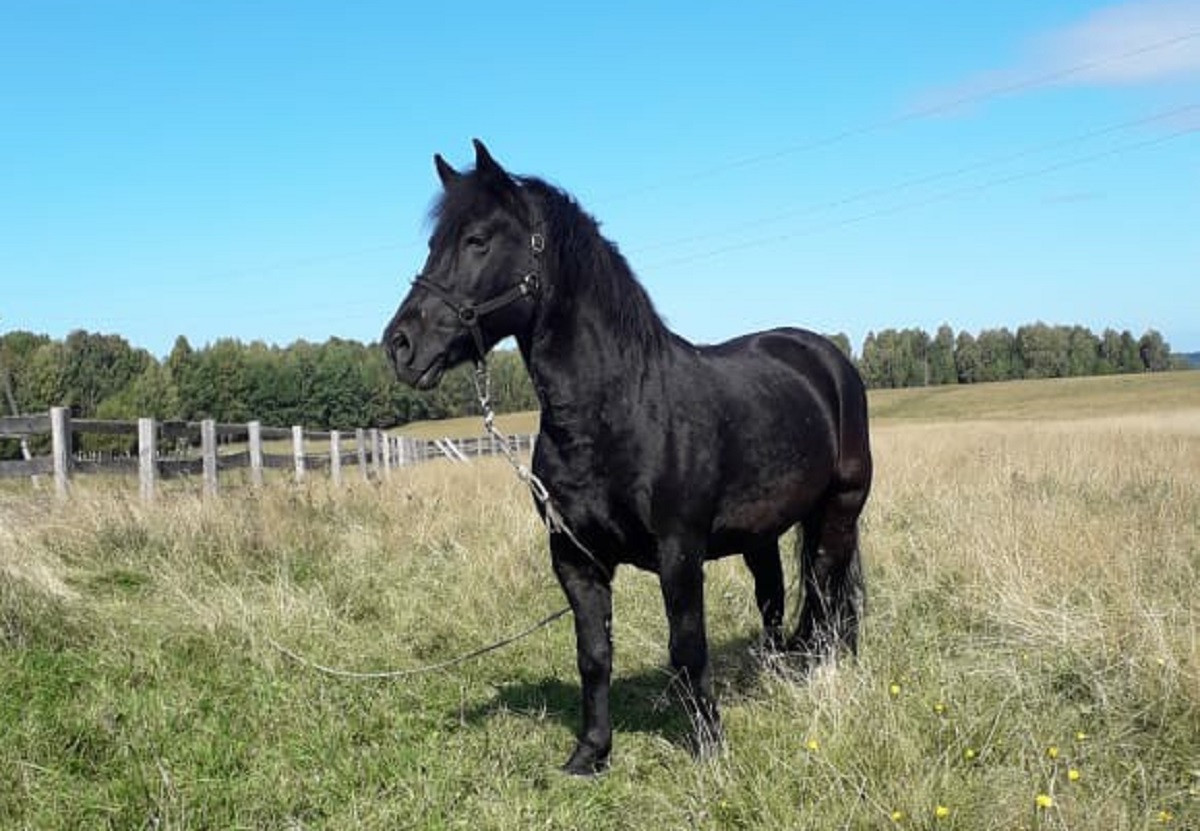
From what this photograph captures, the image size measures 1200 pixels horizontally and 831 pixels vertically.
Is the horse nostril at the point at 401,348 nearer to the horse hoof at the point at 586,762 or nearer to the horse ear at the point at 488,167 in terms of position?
the horse ear at the point at 488,167

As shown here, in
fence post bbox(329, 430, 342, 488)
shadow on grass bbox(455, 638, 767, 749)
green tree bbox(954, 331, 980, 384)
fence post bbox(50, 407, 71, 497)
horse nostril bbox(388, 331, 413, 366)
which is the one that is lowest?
shadow on grass bbox(455, 638, 767, 749)

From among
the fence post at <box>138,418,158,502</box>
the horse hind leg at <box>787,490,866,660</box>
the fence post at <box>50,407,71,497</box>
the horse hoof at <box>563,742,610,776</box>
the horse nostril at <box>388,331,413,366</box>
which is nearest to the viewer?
the horse nostril at <box>388,331,413,366</box>

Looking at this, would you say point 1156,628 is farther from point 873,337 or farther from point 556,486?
point 873,337

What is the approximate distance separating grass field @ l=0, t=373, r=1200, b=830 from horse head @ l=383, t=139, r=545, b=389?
60.6 inches

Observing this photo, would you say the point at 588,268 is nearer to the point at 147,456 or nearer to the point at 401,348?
the point at 401,348

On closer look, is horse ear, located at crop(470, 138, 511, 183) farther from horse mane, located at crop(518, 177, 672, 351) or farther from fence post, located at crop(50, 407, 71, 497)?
fence post, located at crop(50, 407, 71, 497)

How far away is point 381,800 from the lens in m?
3.47


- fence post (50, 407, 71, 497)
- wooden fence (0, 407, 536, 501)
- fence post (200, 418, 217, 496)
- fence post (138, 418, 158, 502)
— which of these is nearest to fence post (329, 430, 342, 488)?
wooden fence (0, 407, 536, 501)

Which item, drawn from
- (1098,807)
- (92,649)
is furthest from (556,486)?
(92,649)

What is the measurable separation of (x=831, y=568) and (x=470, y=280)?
8.66 feet

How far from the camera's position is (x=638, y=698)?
4906 millimetres

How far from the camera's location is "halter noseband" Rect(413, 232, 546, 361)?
3.54 m

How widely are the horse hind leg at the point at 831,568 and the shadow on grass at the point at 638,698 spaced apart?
359 millimetres

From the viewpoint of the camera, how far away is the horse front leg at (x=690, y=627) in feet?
12.3
